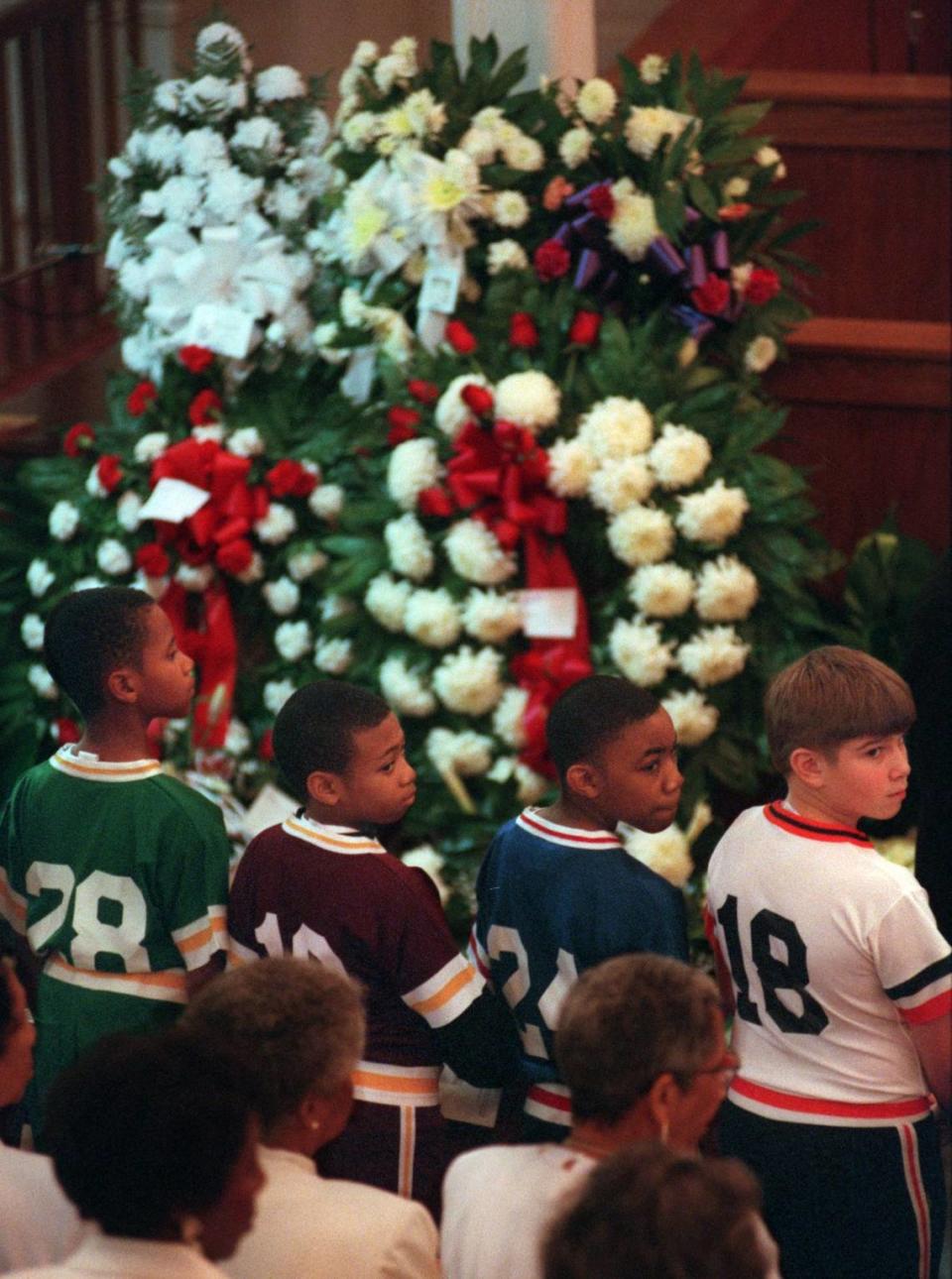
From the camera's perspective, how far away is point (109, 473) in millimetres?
5008

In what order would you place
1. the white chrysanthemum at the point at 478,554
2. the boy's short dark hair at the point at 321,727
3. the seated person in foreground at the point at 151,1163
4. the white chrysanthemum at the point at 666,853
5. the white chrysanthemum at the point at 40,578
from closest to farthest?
the seated person in foreground at the point at 151,1163, the boy's short dark hair at the point at 321,727, the white chrysanthemum at the point at 666,853, the white chrysanthemum at the point at 478,554, the white chrysanthemum at the point at 40,578

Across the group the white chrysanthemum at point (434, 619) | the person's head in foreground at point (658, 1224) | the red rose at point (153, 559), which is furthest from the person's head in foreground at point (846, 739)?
the red rose at point (153, 559)

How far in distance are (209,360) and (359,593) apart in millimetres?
767

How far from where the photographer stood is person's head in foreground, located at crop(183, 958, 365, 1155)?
203cm

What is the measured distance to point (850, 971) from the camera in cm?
251

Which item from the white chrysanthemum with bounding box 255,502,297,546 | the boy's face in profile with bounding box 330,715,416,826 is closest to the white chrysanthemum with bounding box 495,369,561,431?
the white chrysanthemum with bounding box 255,502,297,546

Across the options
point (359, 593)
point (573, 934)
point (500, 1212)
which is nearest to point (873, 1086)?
point (573, 934)

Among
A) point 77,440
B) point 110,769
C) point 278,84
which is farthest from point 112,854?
point 278,84

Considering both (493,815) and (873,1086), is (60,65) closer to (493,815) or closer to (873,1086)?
(493,815)

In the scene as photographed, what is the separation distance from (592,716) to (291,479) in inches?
87.5

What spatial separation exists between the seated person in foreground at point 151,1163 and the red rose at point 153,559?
313 cm

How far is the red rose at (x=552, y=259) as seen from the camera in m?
4.57

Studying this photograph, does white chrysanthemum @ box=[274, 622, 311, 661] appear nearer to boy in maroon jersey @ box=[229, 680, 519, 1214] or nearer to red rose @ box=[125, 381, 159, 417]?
red rose @ box=[125, 381, 159, 417]

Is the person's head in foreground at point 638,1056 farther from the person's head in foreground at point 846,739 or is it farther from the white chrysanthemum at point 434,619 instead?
the white chrysanthemum at point 434,619
